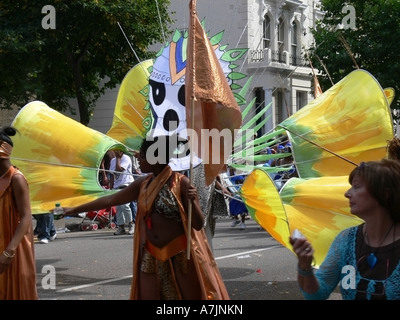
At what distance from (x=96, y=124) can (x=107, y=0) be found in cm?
1411

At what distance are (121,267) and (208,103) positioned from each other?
4591 millimetres

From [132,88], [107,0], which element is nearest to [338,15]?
[107,0]

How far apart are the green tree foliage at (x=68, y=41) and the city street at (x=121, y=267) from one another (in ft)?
24.0

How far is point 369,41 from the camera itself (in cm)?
2494

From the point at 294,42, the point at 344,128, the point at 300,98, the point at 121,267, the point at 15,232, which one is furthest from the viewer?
the point at 300,98

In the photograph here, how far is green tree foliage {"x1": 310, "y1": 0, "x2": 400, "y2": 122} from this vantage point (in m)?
24.6

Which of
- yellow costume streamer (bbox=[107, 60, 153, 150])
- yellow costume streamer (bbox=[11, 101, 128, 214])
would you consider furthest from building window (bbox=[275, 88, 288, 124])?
yellow costume streamer (bbox=[11, 101, 128, 214])

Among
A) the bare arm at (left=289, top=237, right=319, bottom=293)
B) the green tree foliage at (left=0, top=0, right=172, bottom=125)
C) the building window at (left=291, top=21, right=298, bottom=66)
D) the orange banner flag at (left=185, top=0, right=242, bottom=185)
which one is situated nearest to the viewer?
the bare arm at (left=289, top=237, right=319, bottom=293)

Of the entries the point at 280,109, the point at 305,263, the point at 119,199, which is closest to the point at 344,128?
the point at 119,199

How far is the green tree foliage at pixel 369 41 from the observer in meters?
24.6

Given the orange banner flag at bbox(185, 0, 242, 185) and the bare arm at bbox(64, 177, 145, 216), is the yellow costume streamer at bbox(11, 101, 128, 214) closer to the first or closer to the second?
the orange banner flag at bbox(185, 0, 242, 185)

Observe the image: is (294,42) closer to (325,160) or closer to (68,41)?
(68,41)

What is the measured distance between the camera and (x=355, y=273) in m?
3.51

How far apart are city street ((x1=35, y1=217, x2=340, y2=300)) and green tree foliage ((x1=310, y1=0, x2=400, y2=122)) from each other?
11795mm
